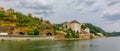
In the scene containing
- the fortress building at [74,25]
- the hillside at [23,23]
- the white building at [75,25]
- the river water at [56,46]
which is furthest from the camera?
the fortress building at [74,25]

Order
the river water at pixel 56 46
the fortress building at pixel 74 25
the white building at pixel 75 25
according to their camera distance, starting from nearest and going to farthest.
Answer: the river water at pixel 56 46 → the white building at pixel 75 25 → the fortress building at pixel 74 25

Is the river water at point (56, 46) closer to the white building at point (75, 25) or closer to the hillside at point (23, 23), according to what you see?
the hillside at point (23, 23)

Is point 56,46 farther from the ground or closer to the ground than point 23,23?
closer to the ground

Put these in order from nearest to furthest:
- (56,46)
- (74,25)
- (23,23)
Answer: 1. (56,46)
2. (23,23)
3. (74,25)

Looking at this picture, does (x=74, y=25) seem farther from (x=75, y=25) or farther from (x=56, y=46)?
(x=56, y=46)

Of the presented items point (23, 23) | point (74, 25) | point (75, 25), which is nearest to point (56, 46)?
point (23, 23)

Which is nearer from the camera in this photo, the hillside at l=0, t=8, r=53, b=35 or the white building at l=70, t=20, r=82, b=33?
the hillside at l=0, t=8, r=53, b=35

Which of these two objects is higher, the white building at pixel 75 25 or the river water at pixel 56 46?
the white building at pixel 75 25

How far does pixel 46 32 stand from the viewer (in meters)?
100

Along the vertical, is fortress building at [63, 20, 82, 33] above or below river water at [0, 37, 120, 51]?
above

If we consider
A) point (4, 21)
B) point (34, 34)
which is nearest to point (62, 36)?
point (34, 34)

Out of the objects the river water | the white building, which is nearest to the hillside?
the river water

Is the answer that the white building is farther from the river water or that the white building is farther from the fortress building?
the river water

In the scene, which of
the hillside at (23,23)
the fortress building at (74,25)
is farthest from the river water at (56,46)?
the fortress building at (74,25)
